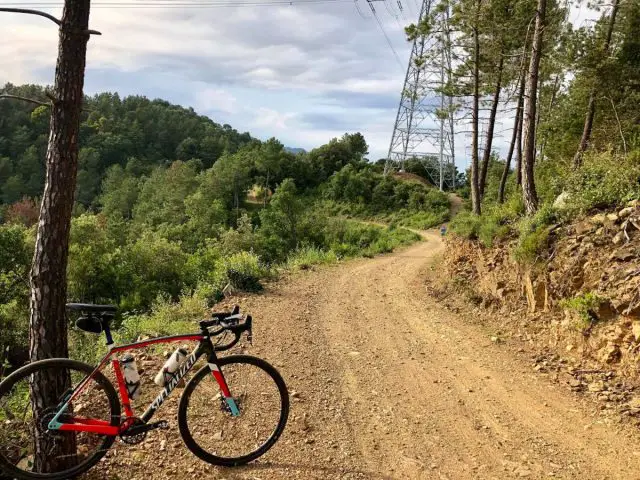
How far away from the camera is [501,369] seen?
6406 mm

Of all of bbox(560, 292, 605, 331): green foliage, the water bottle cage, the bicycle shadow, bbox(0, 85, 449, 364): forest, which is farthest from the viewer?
bbox(0, 85, 449, 364): forest

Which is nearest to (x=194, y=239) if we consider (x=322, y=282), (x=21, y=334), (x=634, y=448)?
(x=21, y=334)

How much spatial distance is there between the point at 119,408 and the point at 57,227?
1481mm

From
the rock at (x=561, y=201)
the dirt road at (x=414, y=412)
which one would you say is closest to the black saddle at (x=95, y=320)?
the dirt road at (x=414, y=412)

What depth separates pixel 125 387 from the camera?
11.6 ft

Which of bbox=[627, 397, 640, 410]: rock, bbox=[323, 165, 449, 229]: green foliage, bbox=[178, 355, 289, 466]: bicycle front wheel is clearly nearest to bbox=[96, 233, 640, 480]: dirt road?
bbox=[178, 355, 289, 466]: bicycle front wheel

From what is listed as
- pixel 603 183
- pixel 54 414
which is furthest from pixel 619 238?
pixel 54 414

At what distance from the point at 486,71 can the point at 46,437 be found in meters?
16.5

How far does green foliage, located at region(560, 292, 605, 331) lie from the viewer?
6082 mm

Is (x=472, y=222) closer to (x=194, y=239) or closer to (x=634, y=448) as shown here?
(x=634, y=448)

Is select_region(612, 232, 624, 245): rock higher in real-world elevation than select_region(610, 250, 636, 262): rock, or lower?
higher

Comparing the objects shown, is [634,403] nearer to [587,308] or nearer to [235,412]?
[587,308]

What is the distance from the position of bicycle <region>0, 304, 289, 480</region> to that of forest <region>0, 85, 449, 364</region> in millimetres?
2069

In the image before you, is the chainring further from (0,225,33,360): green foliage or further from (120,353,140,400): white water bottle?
(0,225,33,360): green foliage
